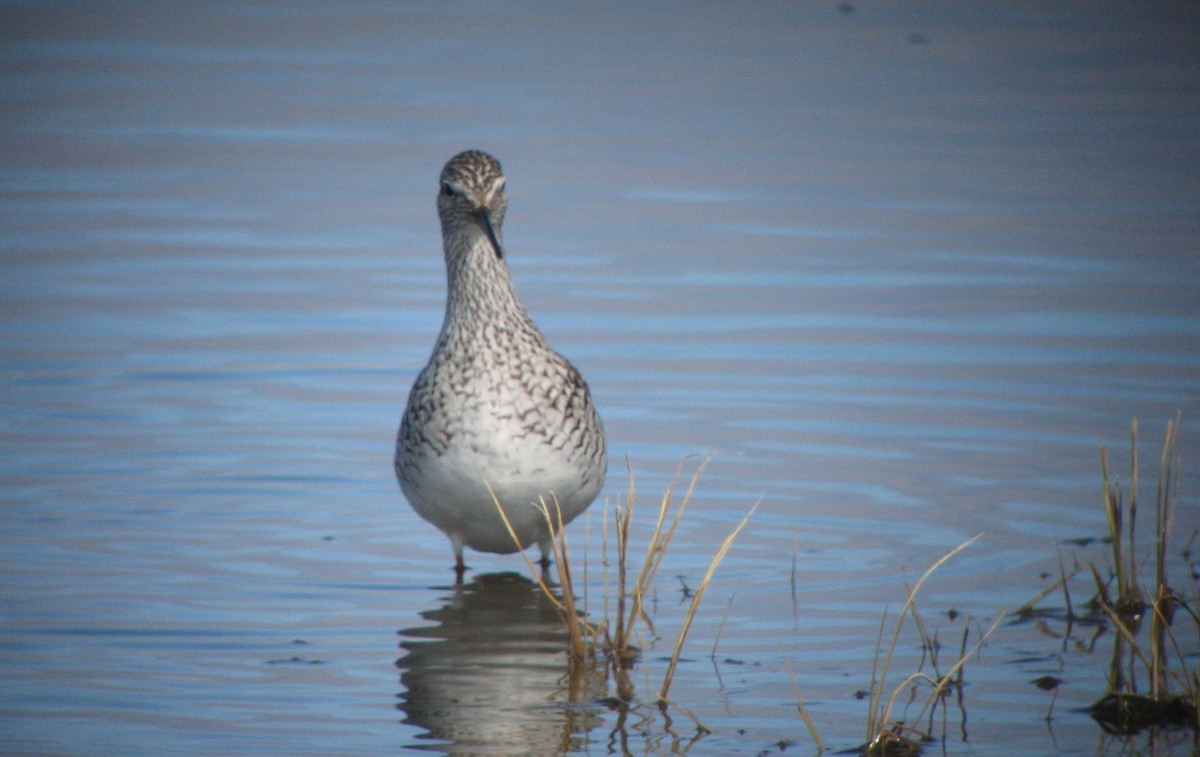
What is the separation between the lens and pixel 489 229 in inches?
318

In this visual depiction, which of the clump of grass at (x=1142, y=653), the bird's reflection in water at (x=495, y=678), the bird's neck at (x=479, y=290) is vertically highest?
the bird's neck at (x=479, y=290)

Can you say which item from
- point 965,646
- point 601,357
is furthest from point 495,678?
point 601,357

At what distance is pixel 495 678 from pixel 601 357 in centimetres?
589

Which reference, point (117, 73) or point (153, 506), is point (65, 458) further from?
point (117, 73)

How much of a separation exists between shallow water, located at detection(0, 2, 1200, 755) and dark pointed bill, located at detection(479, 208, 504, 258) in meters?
1.40

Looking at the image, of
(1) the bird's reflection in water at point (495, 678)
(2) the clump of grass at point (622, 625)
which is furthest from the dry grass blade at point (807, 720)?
(1) the bird's reflection in water at point (495, 678)

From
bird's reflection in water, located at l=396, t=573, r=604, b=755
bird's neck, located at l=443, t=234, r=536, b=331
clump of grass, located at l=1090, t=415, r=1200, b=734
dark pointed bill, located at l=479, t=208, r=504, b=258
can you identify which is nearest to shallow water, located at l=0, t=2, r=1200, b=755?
bird's reflection in water, located at l=396, t=573, r=604, b=755

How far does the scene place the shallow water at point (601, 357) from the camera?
695 cm

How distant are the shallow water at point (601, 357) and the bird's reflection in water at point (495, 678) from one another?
25 millimetres

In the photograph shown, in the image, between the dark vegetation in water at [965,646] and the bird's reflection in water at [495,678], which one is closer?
the dark vegetation in water at [965,646]

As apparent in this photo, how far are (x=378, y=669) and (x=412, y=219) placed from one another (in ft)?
36.8

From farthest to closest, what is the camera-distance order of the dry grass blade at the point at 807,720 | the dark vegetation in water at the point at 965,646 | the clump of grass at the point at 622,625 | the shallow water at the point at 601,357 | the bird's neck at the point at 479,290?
the bird's neck at the point at 479,290, the shallow water at the point at 601,357, the clump of grass at the point at 622,625, the dark vegetation in water at the point at 965,646, the dry grass blade at the point at 807,720

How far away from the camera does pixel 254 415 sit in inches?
452

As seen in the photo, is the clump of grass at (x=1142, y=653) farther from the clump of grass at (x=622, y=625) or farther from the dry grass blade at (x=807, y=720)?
the clump of grass at (x=622, y=625)
